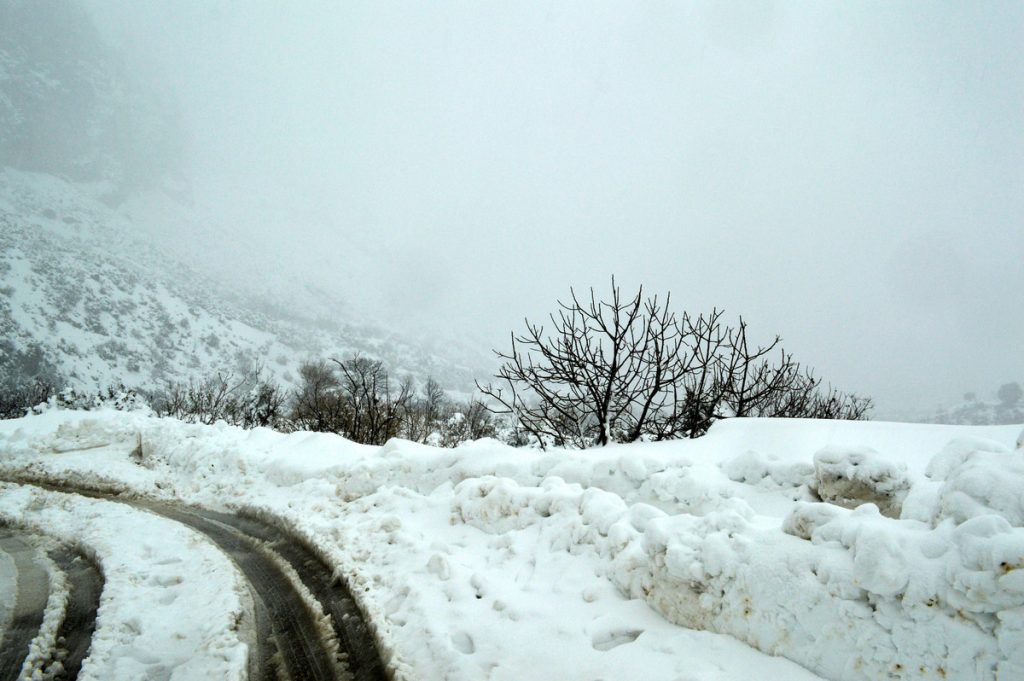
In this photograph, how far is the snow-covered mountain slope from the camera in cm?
3853

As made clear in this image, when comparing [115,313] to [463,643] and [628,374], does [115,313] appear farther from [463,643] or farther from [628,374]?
[463,643]

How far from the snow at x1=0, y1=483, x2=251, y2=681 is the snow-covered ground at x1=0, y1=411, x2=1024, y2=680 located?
0.18 metres

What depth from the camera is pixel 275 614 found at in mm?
3291

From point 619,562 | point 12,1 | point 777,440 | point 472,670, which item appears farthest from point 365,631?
point 12,1

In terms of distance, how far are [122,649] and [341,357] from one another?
269 ft

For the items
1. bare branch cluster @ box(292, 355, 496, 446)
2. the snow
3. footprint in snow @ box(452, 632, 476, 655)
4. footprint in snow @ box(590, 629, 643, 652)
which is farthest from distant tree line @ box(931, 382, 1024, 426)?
the snow

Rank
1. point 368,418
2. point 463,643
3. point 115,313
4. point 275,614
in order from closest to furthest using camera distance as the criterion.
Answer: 1. point 463,643
2. point 275,614
3. point 368,418
4. point 115,313

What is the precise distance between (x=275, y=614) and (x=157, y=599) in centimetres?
102

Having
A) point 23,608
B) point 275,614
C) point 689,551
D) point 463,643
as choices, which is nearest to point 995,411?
point 689,551

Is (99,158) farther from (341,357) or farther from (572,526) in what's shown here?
(572,526)

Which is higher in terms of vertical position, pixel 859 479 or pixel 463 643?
pixel 859 479

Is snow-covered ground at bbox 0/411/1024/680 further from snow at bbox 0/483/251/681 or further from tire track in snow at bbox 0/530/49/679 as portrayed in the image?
tire track in snow at bbox 0/530/49/679

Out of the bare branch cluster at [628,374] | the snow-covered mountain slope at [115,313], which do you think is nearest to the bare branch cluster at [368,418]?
the bare branch cluster at [628,374]

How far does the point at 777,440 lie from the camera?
4.81 m
